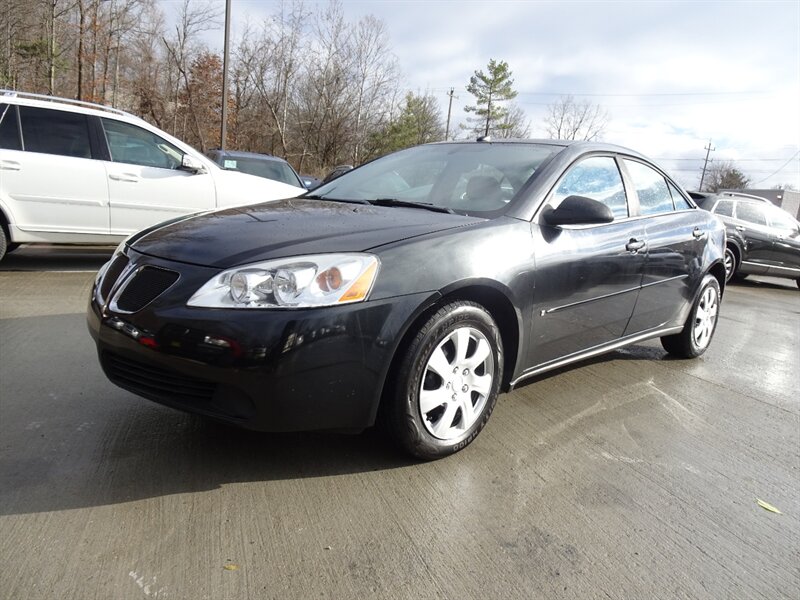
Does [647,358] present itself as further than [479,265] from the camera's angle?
Yes

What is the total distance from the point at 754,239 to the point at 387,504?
10.7m

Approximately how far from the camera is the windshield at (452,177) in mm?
3145

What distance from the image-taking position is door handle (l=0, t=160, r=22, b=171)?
228 inches

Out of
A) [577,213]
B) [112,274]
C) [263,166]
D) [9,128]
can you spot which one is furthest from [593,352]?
[263,166]

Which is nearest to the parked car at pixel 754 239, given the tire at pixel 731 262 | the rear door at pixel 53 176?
the tire at pixel 731 262

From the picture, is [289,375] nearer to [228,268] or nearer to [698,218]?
[228,268]

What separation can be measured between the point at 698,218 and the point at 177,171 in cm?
543

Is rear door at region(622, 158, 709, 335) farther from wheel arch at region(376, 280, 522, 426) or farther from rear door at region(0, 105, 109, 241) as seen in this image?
rear door at region(0, 105, 109, 241)

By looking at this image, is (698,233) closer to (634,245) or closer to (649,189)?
(649,189)

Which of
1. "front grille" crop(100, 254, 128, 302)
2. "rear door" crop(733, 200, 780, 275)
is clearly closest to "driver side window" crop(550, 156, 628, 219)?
"front grille" crop(100, 254, 128, 302)

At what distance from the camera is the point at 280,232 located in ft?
8.23

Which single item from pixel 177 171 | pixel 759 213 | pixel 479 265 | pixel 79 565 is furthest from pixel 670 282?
pixel 759 213

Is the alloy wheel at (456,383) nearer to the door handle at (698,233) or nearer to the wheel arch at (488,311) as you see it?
the wheel arch at (488,311)

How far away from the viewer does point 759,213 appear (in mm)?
10945
